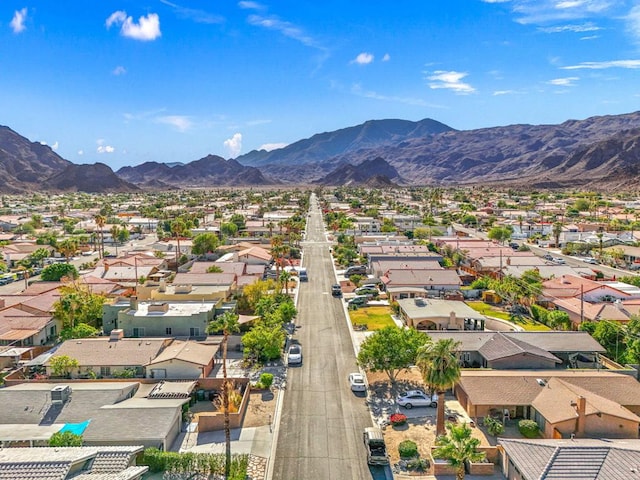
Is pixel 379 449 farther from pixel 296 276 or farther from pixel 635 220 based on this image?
pixel 635 220

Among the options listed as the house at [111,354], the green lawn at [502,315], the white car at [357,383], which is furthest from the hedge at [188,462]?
the green lawn at [502,315]

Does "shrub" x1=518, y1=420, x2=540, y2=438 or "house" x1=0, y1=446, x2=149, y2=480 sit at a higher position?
"house" x1=0, y1=446, x2=149, y2=480

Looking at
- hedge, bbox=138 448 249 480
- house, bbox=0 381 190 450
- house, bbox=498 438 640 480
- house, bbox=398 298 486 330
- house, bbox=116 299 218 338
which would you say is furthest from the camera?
house, bbox=398 298 486 330

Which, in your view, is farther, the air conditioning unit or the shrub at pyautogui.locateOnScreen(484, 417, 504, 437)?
the air conditioning unit

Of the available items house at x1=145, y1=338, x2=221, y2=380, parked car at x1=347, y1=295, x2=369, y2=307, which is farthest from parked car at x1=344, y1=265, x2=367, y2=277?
house at x1=145, y1=338, x2=221, y2=380

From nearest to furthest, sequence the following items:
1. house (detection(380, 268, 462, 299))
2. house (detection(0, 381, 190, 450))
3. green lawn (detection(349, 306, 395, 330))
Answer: house (detection(0, 381, 190, 450)) < green lawn (detection(349, 306, 395, 330)) < house (detection(380, 268, 462, 299))

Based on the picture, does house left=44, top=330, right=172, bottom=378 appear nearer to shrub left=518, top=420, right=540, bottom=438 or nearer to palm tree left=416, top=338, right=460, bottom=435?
palm tree left=416, top=338, right=460, bottom=435

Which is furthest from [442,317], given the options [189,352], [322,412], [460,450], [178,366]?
[460,450]

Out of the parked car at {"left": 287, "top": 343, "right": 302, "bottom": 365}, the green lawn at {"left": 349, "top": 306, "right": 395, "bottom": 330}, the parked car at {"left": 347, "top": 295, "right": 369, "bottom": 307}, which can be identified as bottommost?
the green lawn at {"left": 349, "top": 306, "right": 395, "bottom": 330}

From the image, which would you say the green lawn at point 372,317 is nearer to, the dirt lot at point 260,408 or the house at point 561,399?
the house at point 561,399
